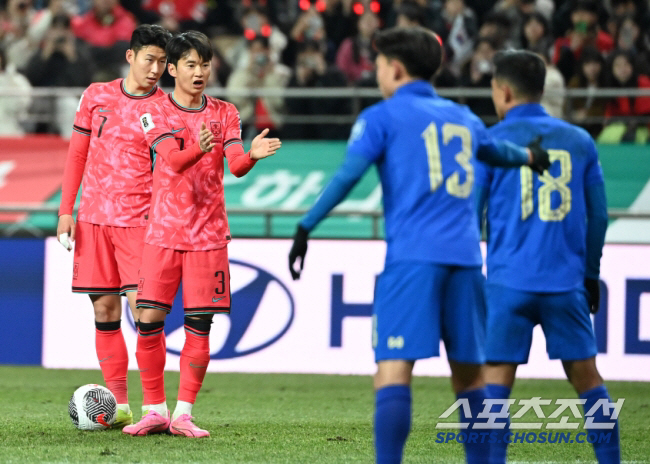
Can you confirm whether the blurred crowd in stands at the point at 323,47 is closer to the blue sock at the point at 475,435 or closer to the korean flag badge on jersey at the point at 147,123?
the korean flag badge on jersey at the point at 147,123

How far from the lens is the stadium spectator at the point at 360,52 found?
12.2 m

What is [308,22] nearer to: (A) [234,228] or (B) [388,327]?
(A) [234,228]

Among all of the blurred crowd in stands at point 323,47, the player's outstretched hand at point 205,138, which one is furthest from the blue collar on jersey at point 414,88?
the blurred crowd in stands at point 323,47

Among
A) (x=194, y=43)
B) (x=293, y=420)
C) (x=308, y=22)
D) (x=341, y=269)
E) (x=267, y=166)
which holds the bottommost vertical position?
(x=293, y=420)

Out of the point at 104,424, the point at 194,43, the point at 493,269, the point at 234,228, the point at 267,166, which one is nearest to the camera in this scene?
the point at 493,269

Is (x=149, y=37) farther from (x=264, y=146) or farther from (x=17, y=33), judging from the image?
(x=17, y=33)

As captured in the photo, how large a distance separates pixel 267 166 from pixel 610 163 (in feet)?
11.2

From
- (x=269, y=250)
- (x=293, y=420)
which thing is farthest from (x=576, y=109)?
(x=293, y=420)

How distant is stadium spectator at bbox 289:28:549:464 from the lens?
3.81 meters

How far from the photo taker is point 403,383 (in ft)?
12.6

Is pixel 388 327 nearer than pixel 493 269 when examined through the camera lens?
Yes

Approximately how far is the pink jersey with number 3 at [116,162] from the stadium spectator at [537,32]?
6631mm

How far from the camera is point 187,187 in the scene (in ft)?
17.5

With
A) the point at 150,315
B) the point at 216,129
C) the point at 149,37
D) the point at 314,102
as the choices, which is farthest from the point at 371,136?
the point at 314,102
